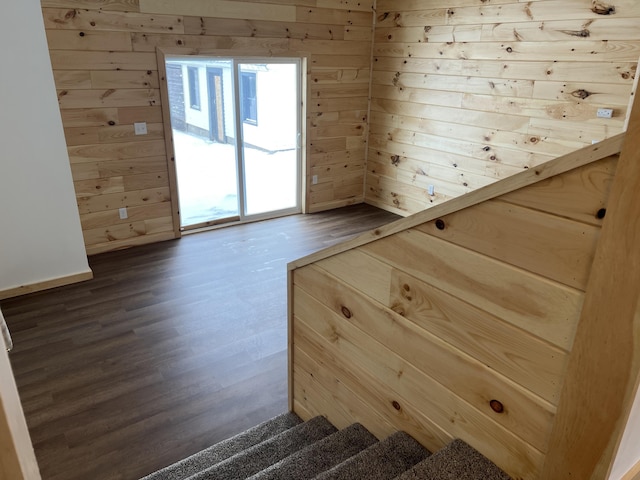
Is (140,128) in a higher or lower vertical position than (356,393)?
higher

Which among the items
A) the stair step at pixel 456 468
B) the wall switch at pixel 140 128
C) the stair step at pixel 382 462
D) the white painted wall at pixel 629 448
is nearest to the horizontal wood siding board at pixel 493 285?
the white painted wall at pixel 629 448

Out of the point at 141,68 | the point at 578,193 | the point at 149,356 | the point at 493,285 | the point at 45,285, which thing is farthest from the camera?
the point at 141,68

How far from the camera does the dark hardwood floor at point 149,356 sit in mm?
2584

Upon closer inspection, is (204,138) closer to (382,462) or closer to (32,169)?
(32,169)

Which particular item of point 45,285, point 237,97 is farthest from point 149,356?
point 237,97

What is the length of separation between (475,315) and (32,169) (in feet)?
12.3

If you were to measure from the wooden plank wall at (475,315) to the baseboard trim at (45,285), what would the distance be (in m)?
3.01

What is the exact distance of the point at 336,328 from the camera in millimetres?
2115

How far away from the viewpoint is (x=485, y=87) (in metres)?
4.77

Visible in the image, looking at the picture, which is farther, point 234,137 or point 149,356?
point 234,137

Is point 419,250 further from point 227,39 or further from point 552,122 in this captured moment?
point 227,39

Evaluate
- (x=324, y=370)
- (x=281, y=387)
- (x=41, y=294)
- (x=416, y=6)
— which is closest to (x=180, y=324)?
(x=281, y=387)

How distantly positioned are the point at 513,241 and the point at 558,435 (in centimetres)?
53

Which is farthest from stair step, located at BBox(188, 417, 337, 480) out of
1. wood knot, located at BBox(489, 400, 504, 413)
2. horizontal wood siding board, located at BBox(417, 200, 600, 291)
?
horizontal wood siding board, located at BBox(417, 200, 600, 291)
